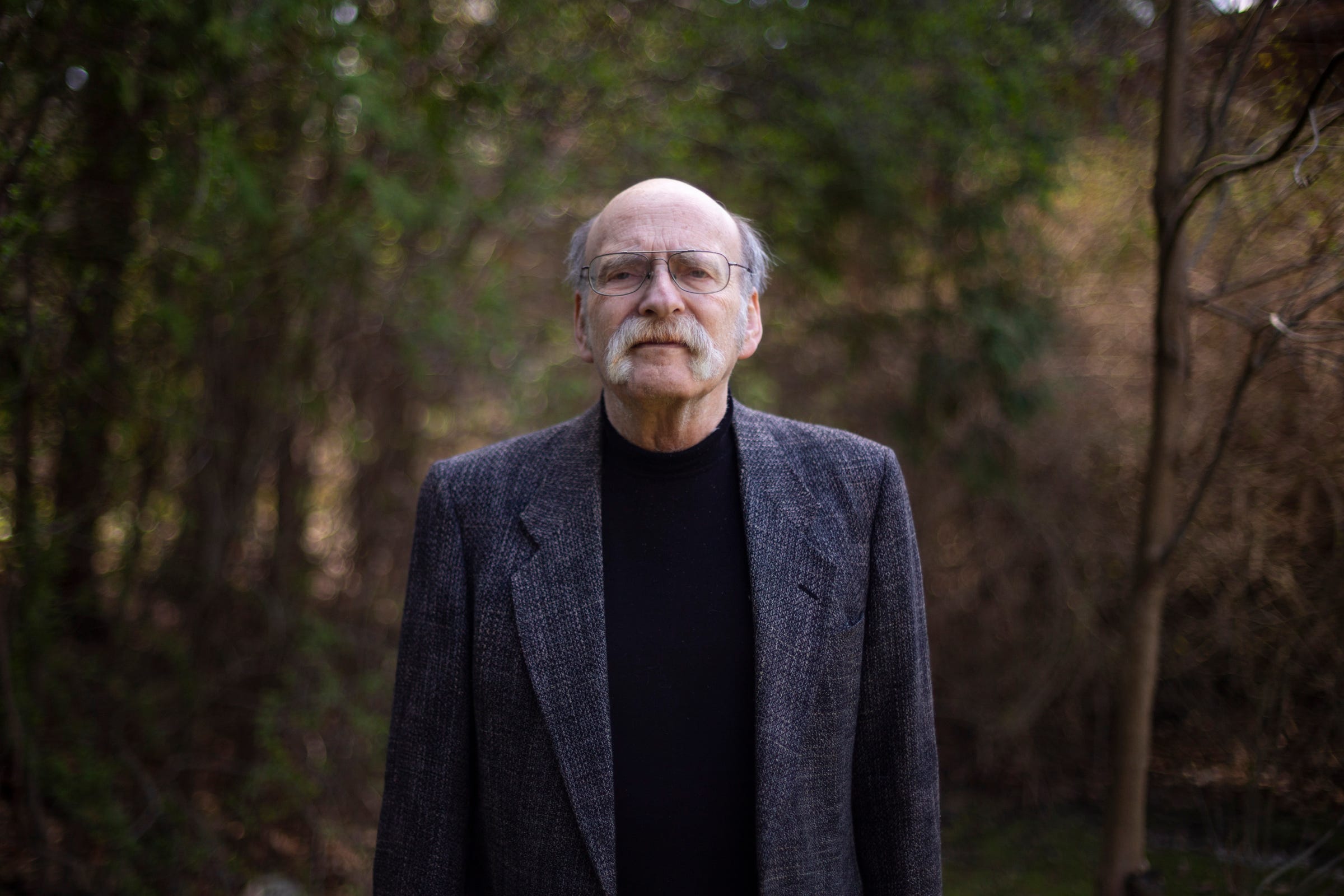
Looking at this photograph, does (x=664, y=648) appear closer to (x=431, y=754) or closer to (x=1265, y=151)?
(x=431, y=754)

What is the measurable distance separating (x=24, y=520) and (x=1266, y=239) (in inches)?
161

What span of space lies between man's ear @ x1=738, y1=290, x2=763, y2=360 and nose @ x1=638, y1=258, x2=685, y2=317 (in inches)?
8.3

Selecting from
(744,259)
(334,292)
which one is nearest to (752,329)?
(744,259)

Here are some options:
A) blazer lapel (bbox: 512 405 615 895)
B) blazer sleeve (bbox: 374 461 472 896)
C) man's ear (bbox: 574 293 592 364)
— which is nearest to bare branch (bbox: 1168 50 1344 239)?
man's ear (bbox: 574 293 592 364)

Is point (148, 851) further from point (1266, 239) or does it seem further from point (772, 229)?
point (1266, 239)

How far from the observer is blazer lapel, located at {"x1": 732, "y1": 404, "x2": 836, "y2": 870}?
1.44 m

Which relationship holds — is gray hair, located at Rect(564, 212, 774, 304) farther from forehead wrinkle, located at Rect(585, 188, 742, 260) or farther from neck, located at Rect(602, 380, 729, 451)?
neck, located at Rect(602, 380, 729, 451)

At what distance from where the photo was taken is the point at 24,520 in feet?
9.18

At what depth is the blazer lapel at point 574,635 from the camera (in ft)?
4.63

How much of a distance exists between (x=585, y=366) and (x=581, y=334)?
2773 millimetres

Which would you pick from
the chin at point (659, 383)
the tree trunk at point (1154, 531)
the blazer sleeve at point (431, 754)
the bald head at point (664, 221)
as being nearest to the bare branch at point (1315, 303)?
the tree trunk at point (1154, 531)

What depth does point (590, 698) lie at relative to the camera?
57.0 inches

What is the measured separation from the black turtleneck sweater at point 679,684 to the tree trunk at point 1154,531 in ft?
4.35

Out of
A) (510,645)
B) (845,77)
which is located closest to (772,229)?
(845,77)
